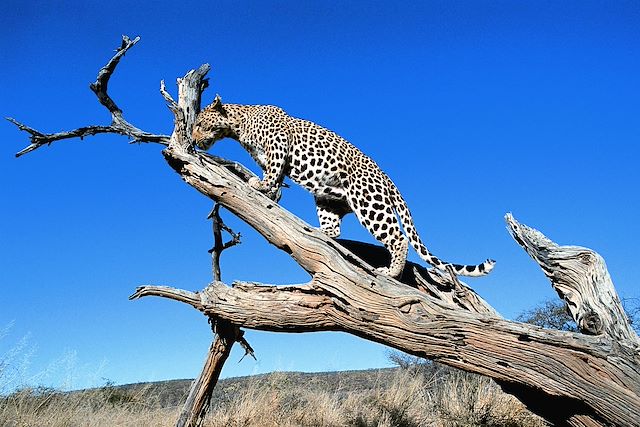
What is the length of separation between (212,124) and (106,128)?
1.26 meters

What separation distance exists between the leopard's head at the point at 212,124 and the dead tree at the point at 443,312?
2.54 ft

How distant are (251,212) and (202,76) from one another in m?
1.84

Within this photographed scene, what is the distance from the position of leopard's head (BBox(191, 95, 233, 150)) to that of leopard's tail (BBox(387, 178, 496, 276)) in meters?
2.13

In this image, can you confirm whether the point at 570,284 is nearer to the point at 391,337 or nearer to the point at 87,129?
the point at 391,337

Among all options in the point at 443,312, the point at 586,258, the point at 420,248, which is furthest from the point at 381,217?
the point at 586,258

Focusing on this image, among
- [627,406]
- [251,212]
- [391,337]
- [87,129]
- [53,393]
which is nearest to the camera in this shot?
[627,406]

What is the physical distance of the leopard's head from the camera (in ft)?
27.0

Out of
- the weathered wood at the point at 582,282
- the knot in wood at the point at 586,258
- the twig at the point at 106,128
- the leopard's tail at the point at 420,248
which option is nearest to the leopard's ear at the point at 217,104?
the twig at the point at 106,128

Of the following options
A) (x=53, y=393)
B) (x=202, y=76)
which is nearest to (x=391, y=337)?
(x=202, y=76)

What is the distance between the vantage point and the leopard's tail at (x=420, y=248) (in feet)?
23.0

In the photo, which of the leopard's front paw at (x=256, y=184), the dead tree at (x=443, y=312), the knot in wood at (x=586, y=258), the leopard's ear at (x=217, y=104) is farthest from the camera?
the leopard's ear at (x=217, y=104)

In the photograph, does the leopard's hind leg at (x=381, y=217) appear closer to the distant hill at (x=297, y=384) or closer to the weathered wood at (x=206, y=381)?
the weathered wood at (x=206, y=381)

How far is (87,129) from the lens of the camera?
8.29 m

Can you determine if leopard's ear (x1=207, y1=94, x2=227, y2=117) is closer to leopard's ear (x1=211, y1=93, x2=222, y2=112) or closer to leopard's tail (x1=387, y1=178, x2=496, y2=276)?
leopard's ear (x1=211, y1=93, x2=222, y2=112)
